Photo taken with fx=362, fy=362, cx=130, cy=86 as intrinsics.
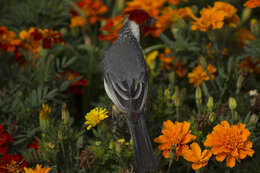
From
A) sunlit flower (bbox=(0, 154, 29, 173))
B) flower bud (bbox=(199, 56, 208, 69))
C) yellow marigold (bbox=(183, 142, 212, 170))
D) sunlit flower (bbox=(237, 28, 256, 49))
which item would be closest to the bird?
yellow marigold (bbox=(183, 142, 212, 170))

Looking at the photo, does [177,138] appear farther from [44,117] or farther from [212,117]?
[44,117]

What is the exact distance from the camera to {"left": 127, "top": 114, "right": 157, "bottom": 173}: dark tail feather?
133cm

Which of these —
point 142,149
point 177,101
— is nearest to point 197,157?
point 142,149

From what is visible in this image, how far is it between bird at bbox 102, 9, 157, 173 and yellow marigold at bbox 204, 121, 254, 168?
23 centimetres

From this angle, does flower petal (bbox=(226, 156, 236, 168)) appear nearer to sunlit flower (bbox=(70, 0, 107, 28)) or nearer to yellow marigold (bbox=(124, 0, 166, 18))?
yellow marigold (bbox=(124, 0, 166, 18))

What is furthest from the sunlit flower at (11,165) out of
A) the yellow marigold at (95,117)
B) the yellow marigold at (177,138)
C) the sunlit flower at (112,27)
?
the sunlit flower at (112,27)

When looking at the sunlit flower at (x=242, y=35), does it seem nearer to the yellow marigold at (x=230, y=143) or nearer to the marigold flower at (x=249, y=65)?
the marigold flower at (x=249, y=65)

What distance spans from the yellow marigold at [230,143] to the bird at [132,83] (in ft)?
0.76

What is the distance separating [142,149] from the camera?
1349mm

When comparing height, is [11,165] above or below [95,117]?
below

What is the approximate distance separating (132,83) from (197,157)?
40 cm

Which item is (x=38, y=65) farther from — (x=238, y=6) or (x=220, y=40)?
(x=238, y=6)

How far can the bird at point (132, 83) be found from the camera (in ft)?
4.46

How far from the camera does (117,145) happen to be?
1.47 meters
